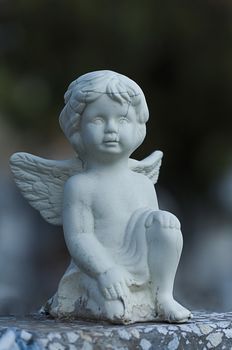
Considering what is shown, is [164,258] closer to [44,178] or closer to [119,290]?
[119,290]

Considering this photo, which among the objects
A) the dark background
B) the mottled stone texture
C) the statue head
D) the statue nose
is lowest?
the mottled stone texture

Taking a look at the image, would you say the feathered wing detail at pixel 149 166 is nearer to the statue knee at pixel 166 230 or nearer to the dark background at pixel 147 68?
the statue knee at pixel 166 230

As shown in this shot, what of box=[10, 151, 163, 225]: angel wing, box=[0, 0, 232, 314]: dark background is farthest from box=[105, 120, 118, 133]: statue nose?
box=[0, 0, 232, 314]: dark background

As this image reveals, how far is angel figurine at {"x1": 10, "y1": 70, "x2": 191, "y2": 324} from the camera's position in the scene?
165 inches

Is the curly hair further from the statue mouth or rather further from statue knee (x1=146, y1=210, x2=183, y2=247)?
statue knee (x1=146, y1=210, x2=183, y2=247)

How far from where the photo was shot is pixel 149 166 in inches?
184

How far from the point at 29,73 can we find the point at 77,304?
299 inches

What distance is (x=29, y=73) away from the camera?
11.7 meters

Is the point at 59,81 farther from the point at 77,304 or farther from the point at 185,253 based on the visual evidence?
the point at 77,304

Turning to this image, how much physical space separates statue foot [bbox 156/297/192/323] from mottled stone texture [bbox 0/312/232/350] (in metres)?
0.03

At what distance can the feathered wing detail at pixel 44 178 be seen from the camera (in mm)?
4523

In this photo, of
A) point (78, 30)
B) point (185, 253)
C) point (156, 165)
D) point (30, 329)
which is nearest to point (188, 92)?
point (78, 30)

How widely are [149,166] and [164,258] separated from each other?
58 centimetres

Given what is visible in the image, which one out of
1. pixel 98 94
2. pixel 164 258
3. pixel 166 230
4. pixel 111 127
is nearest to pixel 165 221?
pixel 166 230
